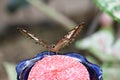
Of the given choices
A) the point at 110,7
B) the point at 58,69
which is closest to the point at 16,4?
the point at 110,7

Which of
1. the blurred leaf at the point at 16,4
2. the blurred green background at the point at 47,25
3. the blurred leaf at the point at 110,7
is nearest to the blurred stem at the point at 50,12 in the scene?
the blurred green background at the point at 47,25

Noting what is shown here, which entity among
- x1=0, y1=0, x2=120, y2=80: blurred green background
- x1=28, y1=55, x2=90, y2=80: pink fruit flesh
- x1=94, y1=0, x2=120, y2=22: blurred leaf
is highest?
x1=94, y1=0, x2=120, y2=22: blurred leaf

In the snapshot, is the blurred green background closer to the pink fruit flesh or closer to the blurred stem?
the blurred stem

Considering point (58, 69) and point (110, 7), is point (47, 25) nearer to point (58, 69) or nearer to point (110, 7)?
point (110, 7)

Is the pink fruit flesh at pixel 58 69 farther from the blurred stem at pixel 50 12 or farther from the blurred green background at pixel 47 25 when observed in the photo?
the blurred stem at pixel 50 12

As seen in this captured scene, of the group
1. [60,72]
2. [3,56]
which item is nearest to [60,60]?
[60,72]

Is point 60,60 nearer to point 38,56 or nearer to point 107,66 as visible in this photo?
point 38,56

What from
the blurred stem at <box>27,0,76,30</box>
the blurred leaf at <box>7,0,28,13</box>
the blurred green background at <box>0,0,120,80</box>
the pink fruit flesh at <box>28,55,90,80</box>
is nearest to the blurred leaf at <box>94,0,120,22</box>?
the pink fruit flesh at <box>28,55,90,80</box>
